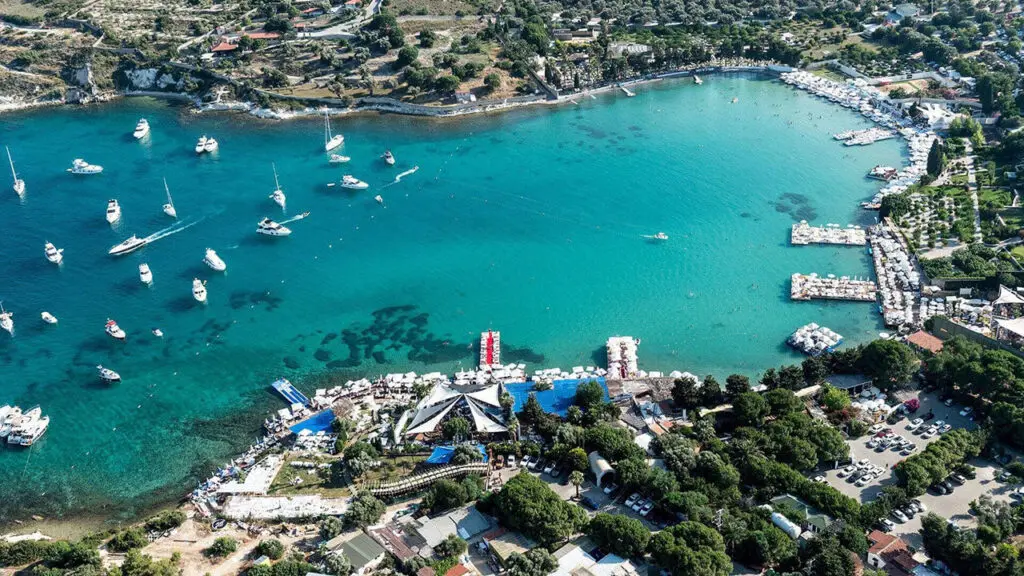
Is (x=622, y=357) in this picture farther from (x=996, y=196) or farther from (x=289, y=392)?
(x=996, y=196)

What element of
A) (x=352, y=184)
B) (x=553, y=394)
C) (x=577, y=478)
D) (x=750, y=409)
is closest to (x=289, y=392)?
(x=553, y=394)

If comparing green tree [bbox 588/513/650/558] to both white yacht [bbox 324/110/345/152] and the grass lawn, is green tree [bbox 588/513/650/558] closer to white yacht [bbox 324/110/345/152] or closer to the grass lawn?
the grass lawn

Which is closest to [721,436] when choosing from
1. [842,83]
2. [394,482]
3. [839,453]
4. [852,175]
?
[839,453]

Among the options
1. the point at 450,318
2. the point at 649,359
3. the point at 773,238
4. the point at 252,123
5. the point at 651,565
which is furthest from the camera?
the point at 252,123

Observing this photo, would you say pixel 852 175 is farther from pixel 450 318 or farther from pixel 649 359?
pixel 450 318

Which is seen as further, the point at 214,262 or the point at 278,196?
the point at 278,196

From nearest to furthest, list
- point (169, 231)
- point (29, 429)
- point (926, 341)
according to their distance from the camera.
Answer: point (29, 429)
point (926, 341)
point (169, 231)
